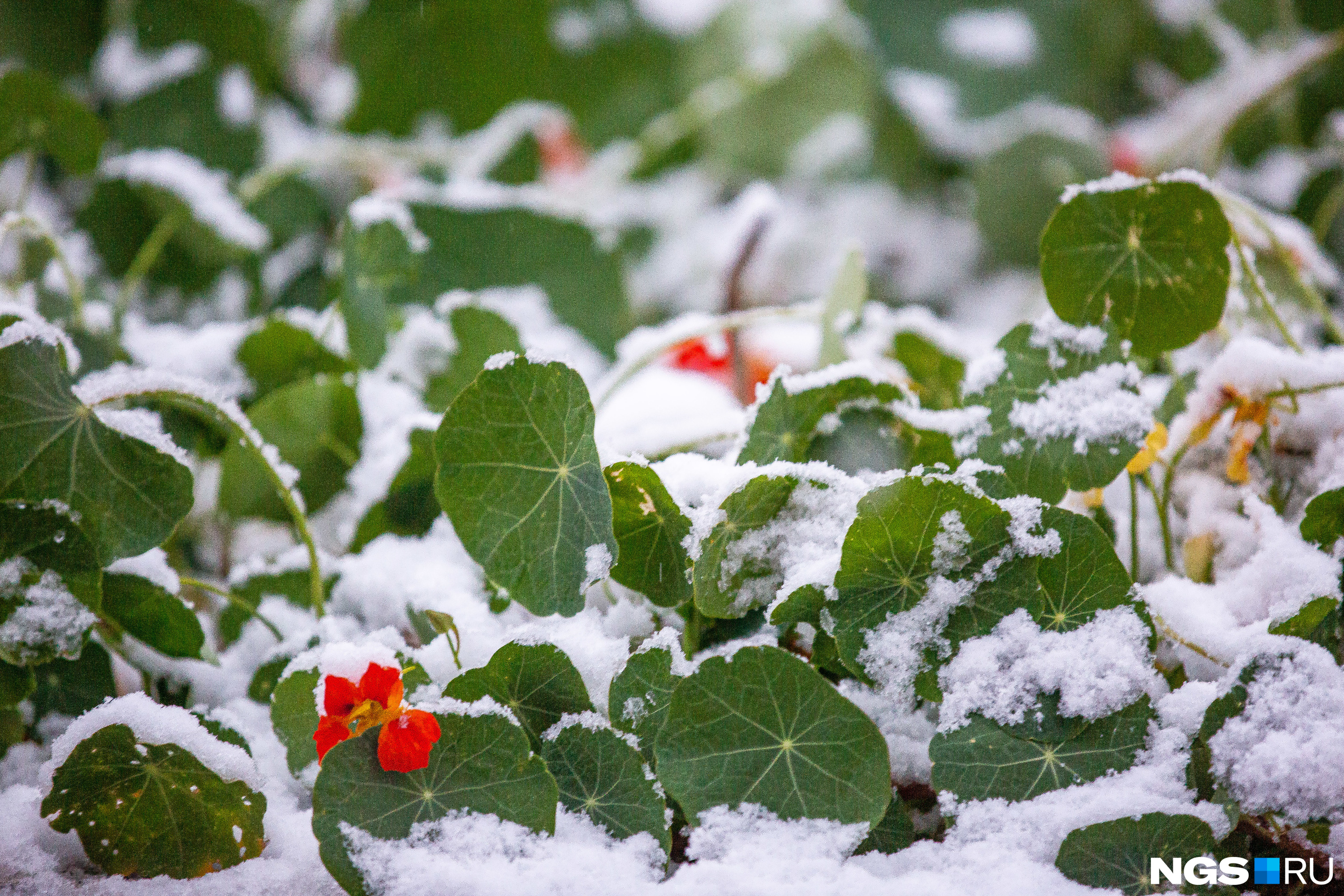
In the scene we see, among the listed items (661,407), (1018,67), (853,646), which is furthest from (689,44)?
(853,646)

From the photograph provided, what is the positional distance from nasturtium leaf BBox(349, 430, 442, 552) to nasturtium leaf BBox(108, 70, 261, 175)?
0.60 meters

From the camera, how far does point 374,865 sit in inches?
12.7

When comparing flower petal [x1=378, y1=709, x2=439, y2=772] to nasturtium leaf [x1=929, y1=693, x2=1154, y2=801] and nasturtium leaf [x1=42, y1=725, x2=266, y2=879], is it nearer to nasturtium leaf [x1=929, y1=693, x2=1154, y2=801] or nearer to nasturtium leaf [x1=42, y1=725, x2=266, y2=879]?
nasturtium leaf [x1=42, y1=725, x2=266, y2=879]

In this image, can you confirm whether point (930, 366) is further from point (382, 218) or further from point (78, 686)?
point (78, 686)

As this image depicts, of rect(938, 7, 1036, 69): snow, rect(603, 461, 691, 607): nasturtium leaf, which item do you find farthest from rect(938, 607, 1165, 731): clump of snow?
rect(938, 7, 1036, 69): snow

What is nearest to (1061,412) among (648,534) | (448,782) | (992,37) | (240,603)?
(648,534)

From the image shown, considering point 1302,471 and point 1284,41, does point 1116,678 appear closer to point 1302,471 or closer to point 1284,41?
point 1302,471

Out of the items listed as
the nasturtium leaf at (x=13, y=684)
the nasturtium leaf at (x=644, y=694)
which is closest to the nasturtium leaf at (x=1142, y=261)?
the nasturtium leaf at (x=644, y=694)

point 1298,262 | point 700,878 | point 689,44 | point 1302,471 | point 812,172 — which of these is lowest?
point 700,878

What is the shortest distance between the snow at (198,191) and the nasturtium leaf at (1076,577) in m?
0.67

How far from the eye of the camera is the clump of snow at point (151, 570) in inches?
16.3

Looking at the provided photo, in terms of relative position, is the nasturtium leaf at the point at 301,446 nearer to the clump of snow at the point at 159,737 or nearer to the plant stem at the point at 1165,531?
the clump of snow at the point at 159,737

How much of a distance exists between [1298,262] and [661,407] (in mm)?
398

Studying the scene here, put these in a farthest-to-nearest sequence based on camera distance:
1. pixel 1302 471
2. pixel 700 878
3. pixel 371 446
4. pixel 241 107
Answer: pixel 241 107 < pixel 371 446 < pixel 1302 471 < pixel 700 878
